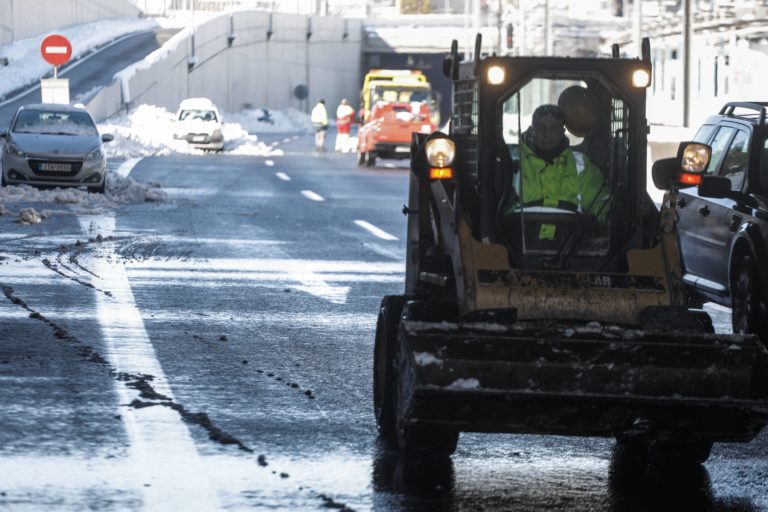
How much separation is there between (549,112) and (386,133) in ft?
123

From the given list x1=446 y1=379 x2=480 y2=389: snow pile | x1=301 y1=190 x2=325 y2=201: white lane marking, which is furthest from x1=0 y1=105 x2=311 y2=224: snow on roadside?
x1=446 y1=379 x2=480 y2=389: snow pile

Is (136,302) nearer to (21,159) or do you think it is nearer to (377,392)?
(377,392)

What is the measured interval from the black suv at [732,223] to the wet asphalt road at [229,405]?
261 centimetres

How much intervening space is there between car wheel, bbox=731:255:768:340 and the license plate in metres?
19.0

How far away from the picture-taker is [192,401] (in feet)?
28.9

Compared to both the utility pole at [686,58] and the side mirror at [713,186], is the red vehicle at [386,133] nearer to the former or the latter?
the utility pole at [686,58]

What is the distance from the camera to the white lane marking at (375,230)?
20875 mm

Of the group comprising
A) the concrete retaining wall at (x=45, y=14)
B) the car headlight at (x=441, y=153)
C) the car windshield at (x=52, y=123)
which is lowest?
the car windshield at (x=52, y=123)

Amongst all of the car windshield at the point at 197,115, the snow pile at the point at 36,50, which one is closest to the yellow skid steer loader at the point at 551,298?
the car windshield at the point at 197,115

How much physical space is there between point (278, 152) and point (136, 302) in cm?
3933

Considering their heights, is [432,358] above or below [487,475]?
above

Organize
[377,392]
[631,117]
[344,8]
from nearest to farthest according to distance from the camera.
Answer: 1. [631,117]
2. [377,392]
3. [344,8]

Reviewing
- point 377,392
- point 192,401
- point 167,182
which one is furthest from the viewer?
point 167,182

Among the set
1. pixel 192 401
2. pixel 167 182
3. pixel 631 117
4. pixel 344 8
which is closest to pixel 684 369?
pixel 631 117
